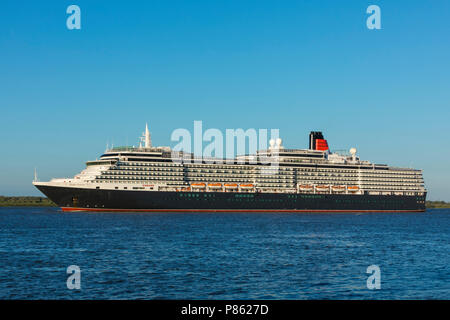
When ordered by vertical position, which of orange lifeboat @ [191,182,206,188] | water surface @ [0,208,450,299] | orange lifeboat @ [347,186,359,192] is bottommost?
water surface @ [0,208,450,299]

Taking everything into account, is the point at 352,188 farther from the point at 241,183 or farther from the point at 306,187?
the point at 241,183

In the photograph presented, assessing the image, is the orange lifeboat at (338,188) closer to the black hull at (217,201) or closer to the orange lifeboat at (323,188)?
the orange lifeboat at (323,188)

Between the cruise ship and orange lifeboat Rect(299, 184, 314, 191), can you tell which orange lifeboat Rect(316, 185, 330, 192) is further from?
orange lifeboat Rect(299, 184, 314, 191)

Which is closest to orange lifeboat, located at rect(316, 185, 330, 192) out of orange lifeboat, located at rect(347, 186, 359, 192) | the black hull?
the black hull

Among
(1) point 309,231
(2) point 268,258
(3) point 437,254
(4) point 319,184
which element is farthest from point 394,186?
(2) point 268,258

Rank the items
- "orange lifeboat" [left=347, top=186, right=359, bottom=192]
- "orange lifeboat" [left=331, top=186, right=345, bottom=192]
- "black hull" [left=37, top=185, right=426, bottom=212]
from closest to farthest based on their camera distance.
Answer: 1. "black hull" [left=37, top=185, right=426, bottom=212]
2. "orange lifeboat" [left=331, top=186, right=345, bottom=192]
3. "orange lifeboat" [left=347, top=186, right=359, bottom=192]
